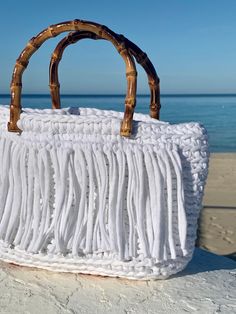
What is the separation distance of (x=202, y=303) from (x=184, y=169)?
0.83 ft

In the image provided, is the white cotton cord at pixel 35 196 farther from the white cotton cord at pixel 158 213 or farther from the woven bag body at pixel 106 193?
the white cotton cord at pixel 158 213

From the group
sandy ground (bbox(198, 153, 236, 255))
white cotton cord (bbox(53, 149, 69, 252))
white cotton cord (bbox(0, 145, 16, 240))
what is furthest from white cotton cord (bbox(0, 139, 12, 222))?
sandy ground (bbox(198, 153, 236, 255))

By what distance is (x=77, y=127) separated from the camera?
1001mm

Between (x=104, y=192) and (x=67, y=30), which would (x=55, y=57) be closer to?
(x=67, y=30)

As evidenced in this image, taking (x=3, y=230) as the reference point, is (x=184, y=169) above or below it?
above

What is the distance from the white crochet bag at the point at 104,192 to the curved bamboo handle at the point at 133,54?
76 millimetres

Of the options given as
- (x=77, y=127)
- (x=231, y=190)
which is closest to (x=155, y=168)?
(x=77, y=127)

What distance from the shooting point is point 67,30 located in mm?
1025

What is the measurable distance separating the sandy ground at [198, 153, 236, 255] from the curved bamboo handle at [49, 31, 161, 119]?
88.2 inches

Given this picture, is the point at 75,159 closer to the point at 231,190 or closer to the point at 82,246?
the point at 82,246

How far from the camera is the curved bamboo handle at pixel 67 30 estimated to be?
3.21 feet

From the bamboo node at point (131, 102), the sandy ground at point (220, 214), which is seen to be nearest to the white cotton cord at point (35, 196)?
the bamboo node at point (131, 102)

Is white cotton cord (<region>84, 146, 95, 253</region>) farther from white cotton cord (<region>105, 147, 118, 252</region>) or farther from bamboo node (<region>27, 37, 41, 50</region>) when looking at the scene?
bamboo node (<region>27, 37, 41, 50</region>)

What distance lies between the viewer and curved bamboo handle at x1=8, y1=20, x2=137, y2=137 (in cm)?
98
